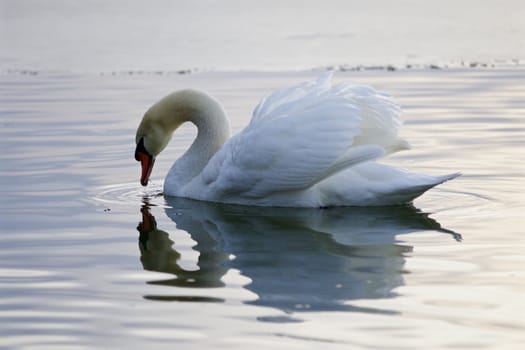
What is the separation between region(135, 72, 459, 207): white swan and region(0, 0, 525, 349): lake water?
5.3 inches

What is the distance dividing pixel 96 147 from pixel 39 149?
484 millimetres

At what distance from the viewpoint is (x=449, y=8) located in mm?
21375

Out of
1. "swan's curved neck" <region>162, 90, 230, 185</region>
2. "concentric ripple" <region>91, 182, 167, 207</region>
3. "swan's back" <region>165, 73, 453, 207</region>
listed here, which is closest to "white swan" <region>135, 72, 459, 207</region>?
"swan's back" <region>165, 73, 453, 207</region>

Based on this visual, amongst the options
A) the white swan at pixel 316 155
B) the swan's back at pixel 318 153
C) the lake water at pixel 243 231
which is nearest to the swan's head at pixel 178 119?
the lake water at pixel 243 231

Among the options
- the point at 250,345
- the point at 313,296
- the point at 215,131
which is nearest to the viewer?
the point at 250,345

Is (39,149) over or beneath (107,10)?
beneath

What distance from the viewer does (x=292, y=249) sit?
6613 millimetres

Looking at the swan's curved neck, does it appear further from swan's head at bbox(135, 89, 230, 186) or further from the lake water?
the lake water

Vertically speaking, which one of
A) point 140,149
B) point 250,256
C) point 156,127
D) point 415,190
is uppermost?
point 156,127

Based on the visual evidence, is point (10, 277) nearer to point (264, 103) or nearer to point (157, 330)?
point (157, 330)

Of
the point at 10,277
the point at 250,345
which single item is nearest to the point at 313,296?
the point at 250,345

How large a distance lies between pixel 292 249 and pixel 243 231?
2.27ft

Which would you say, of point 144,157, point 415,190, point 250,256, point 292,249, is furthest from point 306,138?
point 144,157

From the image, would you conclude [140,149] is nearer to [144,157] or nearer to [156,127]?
[144,157]
